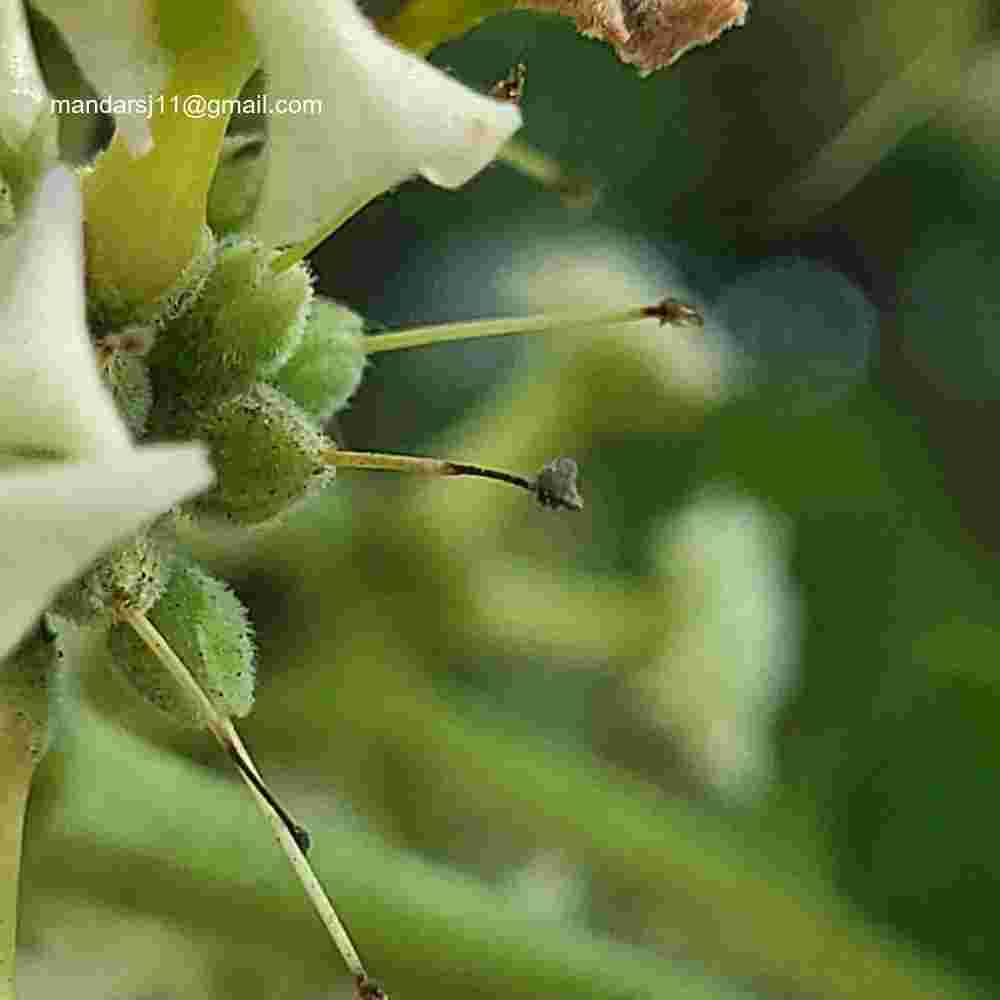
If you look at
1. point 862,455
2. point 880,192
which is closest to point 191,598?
point 862,455

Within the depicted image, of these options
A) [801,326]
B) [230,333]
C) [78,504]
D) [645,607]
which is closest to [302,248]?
[230,333]

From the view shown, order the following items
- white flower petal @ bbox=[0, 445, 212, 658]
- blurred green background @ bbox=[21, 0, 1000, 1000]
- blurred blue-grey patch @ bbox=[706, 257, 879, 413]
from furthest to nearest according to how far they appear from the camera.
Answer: blurred blue-grey patch @ bbox=[706, 257, 879, 413] → blurred green background @ bbox=[21, 0, 1000, 1000] → white flower petal @ bbox=[0, 445, 212, 658]

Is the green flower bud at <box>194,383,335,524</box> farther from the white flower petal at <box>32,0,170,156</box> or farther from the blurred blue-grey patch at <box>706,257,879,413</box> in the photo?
the blurred blue-grey patch at <box>706,257,879,413</box>

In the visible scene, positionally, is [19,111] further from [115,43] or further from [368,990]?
[368,990]

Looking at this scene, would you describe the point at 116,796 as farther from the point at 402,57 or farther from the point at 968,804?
the point at 968,804

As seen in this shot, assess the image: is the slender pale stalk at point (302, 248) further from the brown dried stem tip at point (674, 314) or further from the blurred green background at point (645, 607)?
the blurred green background at point (645, 607)

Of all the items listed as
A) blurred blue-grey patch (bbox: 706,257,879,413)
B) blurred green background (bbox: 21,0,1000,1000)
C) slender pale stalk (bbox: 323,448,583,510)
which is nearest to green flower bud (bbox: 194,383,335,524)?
slender pale stalk (bbox: 323,448,583,510)
